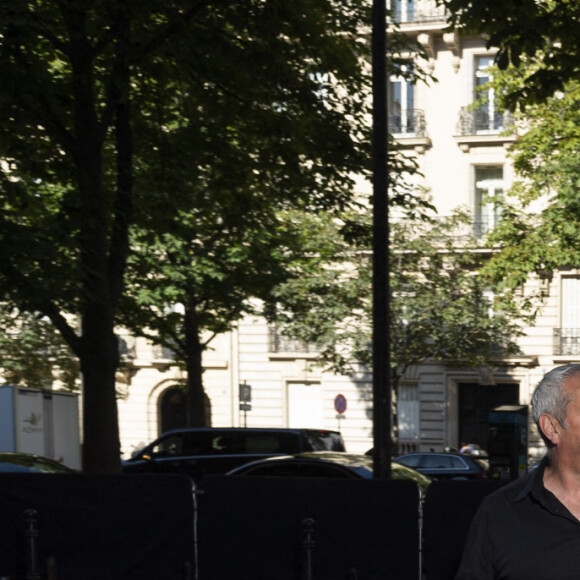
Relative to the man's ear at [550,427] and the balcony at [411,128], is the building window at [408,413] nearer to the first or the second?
the balcony at [411,128]

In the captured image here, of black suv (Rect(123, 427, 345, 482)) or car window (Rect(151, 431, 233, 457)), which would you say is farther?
car window (Rect(151, 431, 233, 457))

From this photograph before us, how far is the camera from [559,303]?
3538 cm

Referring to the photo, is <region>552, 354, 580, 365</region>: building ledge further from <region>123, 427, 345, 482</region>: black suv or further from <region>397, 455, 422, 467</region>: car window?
<region>123, 427, 345, 482</region>: black suv

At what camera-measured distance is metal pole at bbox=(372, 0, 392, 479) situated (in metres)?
10.3

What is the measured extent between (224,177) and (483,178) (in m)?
22.4

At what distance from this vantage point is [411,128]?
124ft

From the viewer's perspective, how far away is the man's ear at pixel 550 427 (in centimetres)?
335

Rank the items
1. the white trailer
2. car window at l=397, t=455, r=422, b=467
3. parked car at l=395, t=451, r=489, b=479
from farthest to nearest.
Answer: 1. car window at l=397, t=455, r=422, b=467
2. parked car at l=395, t=451, r=489, b=479
3. the white trailer

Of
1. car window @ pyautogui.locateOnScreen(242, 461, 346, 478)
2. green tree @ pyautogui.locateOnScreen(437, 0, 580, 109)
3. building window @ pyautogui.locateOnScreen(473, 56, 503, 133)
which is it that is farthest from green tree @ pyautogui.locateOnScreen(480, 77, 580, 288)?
building window @ pyautogui.locateOnScreen(473, 56, 503, 133)

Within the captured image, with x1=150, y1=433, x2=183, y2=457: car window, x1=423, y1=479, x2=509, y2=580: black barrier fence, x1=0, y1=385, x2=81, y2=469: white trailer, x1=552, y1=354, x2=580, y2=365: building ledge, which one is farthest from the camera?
x1=552, y1=354, x2=580, y2=365: building ledge

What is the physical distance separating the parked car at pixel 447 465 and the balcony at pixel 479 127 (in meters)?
14.9

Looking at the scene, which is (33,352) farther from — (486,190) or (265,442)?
(486,190)

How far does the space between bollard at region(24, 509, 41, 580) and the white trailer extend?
1008 cm

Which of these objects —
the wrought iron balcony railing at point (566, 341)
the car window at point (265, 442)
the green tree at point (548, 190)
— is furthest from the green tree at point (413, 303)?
the car window at point (265, 442)
